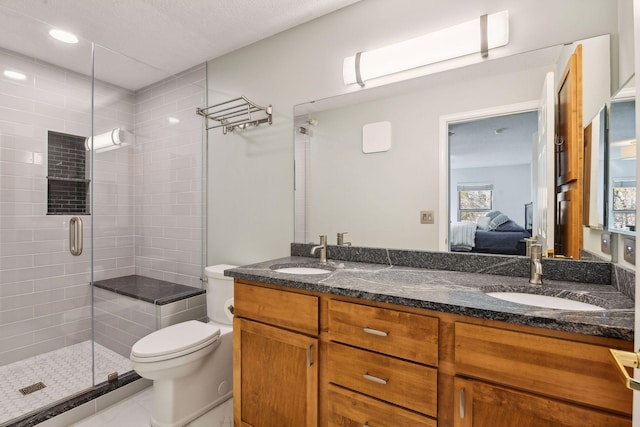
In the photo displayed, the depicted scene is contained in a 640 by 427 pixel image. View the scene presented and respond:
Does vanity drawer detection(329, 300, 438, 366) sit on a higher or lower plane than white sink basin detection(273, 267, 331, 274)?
lower

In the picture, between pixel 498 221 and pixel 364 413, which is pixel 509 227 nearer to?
pixel 498 221

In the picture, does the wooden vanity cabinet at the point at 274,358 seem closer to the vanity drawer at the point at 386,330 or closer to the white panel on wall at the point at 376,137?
the vanity drawer at the point at 386,330

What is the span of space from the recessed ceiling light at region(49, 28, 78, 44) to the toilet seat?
6.78 feet

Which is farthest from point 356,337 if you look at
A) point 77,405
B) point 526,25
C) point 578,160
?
point 77,405

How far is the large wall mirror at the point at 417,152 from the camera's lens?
1355 millimetres

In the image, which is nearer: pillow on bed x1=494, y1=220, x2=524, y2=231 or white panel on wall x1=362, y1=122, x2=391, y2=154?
pillow on bed x1=494, y1=220, x2=524, y2=231

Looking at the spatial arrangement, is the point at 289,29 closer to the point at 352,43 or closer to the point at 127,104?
the point at 352,43

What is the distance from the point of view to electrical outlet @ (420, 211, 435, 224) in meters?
1.57

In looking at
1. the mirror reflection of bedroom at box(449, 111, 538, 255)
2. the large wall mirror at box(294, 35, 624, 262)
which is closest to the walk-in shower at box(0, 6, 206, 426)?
the large wall mirror at box(294, 35, 624, 262)

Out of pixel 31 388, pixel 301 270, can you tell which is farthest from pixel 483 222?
pixel 31 388

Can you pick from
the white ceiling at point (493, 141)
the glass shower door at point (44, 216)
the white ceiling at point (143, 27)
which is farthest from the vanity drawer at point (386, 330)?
the glass shower door at point (44, 216)

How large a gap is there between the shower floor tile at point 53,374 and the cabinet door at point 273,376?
1150 millimetres

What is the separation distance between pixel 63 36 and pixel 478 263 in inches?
116

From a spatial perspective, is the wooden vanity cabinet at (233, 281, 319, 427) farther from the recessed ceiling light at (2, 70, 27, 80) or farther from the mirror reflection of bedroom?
the recessed ceiling light at (2, 70, 27, 80)
